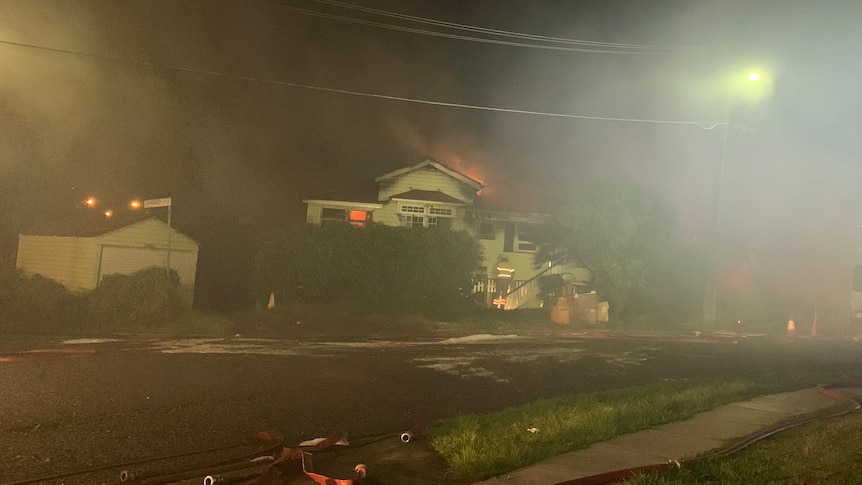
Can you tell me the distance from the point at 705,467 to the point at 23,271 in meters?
21.3

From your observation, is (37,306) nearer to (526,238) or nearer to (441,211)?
(441,211)

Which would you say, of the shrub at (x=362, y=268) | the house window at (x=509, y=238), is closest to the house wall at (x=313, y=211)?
the house window at (x=509, y=238)

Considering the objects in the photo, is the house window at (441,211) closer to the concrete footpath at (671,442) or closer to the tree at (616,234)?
the tree at (616,234)

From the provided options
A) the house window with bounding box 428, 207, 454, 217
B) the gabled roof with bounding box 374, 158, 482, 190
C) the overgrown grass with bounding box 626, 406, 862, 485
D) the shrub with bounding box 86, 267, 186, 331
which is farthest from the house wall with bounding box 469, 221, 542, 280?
the overgrown grass with bounding box 626, 406, 862, 485

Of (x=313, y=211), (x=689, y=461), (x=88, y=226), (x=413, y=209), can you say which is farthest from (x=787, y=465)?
(x=313, y=211)

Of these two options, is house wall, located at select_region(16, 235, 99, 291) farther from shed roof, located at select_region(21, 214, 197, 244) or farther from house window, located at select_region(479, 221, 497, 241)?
house window, located at select_region(479, 221, 497, 241)

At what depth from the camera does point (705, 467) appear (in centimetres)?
487

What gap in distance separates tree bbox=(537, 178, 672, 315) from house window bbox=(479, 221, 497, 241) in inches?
200

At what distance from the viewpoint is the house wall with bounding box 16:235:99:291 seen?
20562 millimetres

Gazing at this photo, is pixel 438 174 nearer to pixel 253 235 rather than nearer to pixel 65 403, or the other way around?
pixel 253 235

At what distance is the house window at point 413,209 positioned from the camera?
27.4 meters

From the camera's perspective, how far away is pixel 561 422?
6383 millimetres

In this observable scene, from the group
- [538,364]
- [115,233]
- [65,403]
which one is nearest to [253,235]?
[115,233]

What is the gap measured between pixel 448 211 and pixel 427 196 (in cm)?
Result: 105
